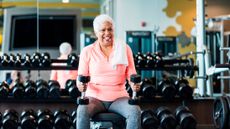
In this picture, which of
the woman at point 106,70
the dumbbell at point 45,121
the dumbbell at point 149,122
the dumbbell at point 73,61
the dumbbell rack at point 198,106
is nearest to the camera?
the woman at point 106,70

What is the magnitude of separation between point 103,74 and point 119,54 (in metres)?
0.18

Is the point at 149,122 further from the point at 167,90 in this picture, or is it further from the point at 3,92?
the point at 3,92

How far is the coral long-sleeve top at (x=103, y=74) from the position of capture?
3076 millimetres

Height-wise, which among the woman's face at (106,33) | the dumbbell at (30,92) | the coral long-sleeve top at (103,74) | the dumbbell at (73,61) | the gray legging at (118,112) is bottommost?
the gray legging at (118,112)

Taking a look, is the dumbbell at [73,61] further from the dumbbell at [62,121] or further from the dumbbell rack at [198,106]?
the dumbbell rack at [198,106]

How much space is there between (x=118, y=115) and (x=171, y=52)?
5.09 metres

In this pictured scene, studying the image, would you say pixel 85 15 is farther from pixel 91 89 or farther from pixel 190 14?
pixel 91 89

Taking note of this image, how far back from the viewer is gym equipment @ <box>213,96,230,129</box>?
161 inches

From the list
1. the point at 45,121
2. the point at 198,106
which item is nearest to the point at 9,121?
the point at 45,121

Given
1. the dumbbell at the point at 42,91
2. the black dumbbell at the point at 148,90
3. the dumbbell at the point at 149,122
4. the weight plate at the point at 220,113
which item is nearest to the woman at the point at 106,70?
the dumbbell at the point at 149,122

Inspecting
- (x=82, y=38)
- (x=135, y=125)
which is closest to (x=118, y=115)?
(x=135, y=125)

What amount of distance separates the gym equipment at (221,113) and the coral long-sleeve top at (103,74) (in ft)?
4.57

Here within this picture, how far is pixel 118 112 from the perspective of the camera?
299 cm

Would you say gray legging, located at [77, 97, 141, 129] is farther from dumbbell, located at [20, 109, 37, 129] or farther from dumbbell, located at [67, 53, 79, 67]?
dumbbell, located at [67, 53, 79, 67]
